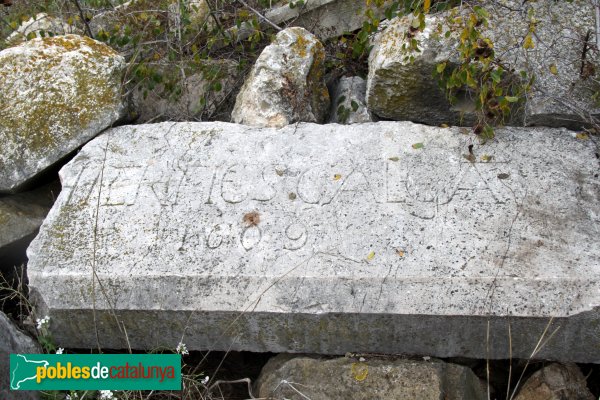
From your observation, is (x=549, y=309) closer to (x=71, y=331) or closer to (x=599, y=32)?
(x=599, y=32)

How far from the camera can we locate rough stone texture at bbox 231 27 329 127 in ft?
10.00

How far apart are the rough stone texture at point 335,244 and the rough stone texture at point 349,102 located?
13.4 inches

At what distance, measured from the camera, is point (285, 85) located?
310 cm

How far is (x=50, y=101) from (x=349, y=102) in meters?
1.50

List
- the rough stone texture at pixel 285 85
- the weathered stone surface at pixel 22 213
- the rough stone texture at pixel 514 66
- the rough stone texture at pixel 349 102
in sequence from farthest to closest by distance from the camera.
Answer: the rough stone texture at pixel 349 102, the rough stone texture at pixel 285 85, the weathered stone surface at pixel 22 213, the rough stone texture at pixel 514 66

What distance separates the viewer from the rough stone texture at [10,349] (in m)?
2.06

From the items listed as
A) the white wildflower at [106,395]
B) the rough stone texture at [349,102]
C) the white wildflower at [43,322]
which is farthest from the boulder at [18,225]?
the rough stone texture at [349,102]

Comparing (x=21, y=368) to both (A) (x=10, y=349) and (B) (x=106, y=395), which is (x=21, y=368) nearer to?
(A) (x=10, y=349)

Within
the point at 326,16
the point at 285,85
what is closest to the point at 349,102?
the point at 285,85

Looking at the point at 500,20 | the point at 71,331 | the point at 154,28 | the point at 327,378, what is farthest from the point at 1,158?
the point at 500,20

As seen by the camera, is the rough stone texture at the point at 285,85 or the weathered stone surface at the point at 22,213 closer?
the weathered stone surface at the point at 22,213
